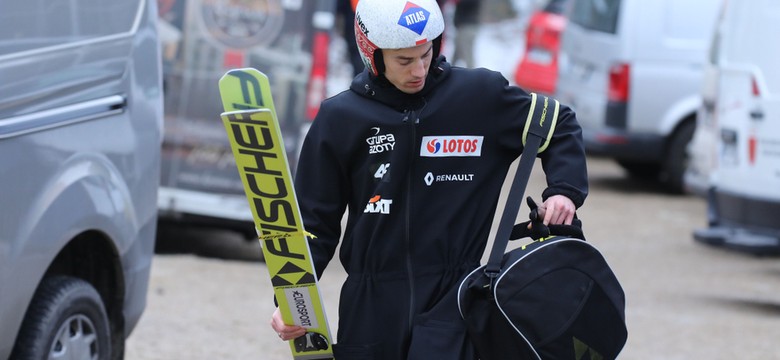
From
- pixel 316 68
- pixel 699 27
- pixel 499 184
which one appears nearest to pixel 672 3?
pixel 699 27

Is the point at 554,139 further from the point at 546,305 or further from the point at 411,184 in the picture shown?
the point at 546,305

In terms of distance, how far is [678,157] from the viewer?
14.1 m

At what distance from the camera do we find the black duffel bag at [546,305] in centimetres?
370

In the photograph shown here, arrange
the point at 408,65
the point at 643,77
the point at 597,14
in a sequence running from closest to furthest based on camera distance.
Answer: the point at 408,65 < the point at 643,77 < the point at 597,14

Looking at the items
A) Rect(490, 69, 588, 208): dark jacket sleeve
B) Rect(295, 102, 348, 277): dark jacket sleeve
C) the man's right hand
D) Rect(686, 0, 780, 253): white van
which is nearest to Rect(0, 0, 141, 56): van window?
Rect(295, 102, 348, 277): dark jacket sleeve

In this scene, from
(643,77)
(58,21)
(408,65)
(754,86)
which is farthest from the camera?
(643,77)

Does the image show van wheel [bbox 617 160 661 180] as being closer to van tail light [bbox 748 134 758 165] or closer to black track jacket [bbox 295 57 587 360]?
van tail light [bbox 748 134 758 165]

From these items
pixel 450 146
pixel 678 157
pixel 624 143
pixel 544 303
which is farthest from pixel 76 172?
pixel 678 157

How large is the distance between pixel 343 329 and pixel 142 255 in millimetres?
1899

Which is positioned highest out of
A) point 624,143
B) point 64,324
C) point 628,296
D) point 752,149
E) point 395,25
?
point 395,25

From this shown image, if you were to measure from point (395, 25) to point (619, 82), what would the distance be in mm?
10085

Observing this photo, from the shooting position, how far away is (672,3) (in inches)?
536

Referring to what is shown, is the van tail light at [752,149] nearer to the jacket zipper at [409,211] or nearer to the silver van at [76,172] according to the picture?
the silver van at [76,172]

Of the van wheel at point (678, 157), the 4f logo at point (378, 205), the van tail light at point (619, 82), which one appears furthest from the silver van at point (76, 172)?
the van wheel at point (678, 157)
